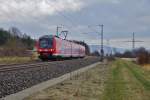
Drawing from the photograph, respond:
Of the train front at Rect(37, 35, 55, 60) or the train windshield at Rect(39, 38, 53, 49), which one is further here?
the train windshield at Rect(39, 38, 53, 49)

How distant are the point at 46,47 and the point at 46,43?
1.88ft

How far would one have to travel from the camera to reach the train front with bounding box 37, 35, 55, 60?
51.1 meters

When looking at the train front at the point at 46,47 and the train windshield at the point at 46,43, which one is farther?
the train windshield at the point at 46,43

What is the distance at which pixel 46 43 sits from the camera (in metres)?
51.8

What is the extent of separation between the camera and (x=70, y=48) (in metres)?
66.9

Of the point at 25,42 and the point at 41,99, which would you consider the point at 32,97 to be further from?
the point at 25,42

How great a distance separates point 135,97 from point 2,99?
5.27m

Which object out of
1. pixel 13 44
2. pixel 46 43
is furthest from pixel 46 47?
pixel 13 44

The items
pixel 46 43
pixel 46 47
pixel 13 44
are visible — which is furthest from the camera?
pixel 13 44

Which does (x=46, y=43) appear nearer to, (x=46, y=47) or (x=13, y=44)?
(x=46, y=47)

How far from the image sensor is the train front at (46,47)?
168 ft

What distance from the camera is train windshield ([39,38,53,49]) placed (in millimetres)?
A: 51406

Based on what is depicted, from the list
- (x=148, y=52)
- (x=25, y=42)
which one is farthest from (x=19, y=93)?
(x=25, y=42)

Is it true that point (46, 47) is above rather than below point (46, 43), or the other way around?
below
